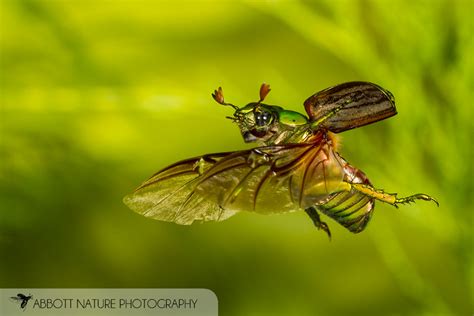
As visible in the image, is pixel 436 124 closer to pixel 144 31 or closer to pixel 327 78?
pixel 327 78

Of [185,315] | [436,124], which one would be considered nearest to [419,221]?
[436,124]

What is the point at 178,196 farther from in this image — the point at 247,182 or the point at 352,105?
the point at 352,105

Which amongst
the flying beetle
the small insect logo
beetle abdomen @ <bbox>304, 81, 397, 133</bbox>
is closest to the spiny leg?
the flying beetle

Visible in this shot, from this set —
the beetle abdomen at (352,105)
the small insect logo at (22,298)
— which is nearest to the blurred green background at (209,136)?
the small insect logo at (22,298)

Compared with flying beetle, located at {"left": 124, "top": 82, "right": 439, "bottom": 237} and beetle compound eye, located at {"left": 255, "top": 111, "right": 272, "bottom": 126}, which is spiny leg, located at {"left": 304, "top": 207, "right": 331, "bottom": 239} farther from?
beetle compound eye, located at {"left": 255, "top": 111, "right": 272, "bottom": 126}

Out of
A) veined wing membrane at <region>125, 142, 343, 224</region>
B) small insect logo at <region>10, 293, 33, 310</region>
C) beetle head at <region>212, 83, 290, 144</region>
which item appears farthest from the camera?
small insect logo at <region>10, 293, 33, 310</region>

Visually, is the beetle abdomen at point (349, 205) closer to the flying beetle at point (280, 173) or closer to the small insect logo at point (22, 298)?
the flying beetle at point (280, 173)

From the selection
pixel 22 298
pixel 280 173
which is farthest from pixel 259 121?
pixel 22 298
